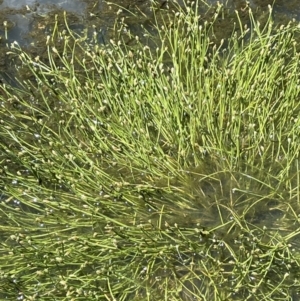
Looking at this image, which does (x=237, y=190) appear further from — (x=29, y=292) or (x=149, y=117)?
(x=29, y=292)

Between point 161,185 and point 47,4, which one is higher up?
point 47,4

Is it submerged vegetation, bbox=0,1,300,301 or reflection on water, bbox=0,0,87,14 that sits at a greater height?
reflection on water, bbox=0,0,87,14

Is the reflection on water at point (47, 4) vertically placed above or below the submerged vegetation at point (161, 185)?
above

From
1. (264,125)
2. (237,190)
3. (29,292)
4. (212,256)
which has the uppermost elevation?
(264,125)

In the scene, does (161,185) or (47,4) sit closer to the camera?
(161,185)

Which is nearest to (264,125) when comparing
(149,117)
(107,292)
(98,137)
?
(149,117)

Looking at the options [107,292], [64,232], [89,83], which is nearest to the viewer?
[107,292]

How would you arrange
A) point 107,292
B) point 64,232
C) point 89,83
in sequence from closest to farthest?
point 107,292
point 64,232
point 89,83

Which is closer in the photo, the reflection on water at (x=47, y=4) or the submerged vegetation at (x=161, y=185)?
the submerged vegetation at (x=161, y=185)
